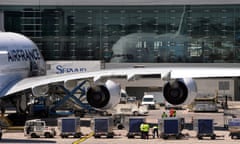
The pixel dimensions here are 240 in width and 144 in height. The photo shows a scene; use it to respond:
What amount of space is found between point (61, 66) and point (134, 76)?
28.5m

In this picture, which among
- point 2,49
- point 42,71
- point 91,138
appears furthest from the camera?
point 42,71

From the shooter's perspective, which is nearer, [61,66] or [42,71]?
[42,71]

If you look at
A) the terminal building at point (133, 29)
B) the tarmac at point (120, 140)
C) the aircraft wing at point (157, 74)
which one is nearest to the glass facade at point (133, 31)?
the terminal building at point (133, 29)

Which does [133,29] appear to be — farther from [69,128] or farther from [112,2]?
[69,128]

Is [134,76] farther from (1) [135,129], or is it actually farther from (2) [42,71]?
(2) [42,71]

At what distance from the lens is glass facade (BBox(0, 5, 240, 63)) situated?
3243 inches

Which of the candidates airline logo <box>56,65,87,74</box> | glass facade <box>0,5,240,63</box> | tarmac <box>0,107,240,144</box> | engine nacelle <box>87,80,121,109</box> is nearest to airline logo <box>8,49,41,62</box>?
tarmac <box>0,107,240,144</box>

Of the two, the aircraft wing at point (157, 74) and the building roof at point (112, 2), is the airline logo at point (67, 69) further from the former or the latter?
the aircraft wing at point (157, 74)

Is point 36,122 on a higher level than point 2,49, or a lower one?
lower

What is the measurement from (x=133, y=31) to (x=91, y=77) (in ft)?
140

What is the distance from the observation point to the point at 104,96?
139 feet

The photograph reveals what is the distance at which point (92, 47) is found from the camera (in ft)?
279

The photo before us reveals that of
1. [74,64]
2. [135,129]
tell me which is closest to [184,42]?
[74,64]

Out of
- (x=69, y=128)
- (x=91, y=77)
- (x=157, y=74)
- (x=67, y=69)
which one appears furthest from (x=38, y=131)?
(x=67, y=69)
